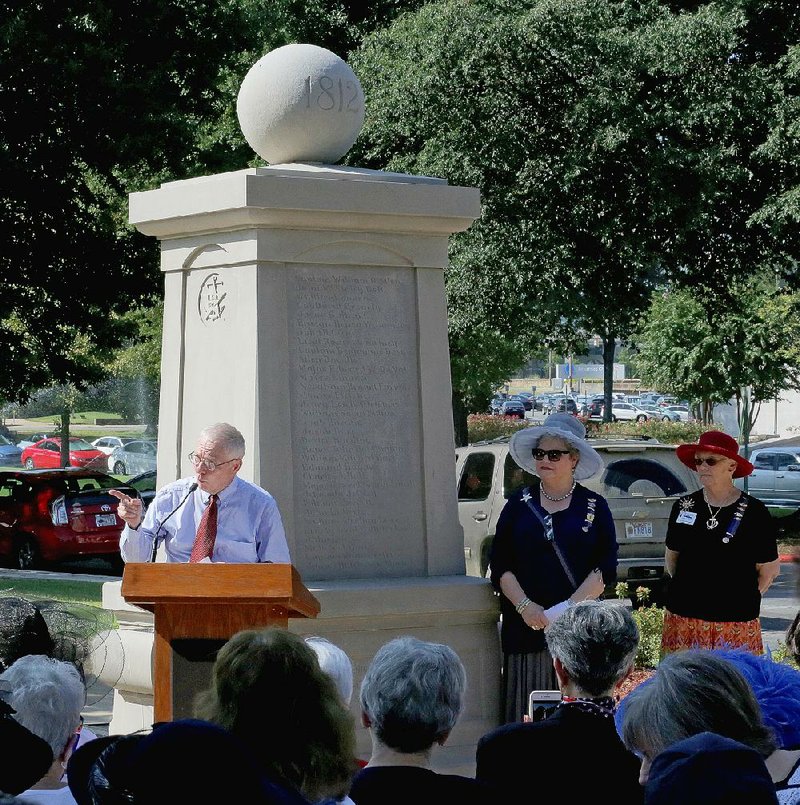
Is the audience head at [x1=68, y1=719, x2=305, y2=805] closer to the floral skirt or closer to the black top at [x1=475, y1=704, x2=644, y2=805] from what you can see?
the black top at [x1=475, y1=704, x2=644, y2=805]

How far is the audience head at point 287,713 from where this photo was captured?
9.86ft

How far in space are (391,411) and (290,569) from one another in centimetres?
214

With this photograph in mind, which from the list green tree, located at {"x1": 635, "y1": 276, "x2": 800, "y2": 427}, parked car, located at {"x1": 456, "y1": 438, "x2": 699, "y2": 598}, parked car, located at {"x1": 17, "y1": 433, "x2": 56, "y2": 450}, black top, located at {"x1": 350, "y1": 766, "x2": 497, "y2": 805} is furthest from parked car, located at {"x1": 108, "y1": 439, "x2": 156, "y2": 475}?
black top, located at {"x1": 350, "y1": 766, "x2": 497, "y2": 805}

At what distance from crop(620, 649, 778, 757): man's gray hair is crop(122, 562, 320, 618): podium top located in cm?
200

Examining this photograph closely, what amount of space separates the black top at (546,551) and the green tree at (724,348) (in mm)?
27837

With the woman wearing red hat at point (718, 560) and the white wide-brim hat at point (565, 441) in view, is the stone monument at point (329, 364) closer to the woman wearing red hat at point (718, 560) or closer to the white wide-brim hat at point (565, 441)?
the white wide-brim hat at point (565, 441)

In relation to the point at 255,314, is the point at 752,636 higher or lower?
lower

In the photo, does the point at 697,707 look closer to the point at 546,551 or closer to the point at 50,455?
the point at 546,551

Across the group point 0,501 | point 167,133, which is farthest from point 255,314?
point 0,501

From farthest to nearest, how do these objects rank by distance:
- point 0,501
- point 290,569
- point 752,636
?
point 0,501 < point 752,636 < point 290,569

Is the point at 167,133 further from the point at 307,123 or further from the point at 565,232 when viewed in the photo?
the point at 307,123

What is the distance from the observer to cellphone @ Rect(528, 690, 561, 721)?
5.31m

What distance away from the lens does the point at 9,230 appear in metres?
20.2

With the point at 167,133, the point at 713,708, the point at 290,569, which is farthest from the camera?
the point at 167,133
